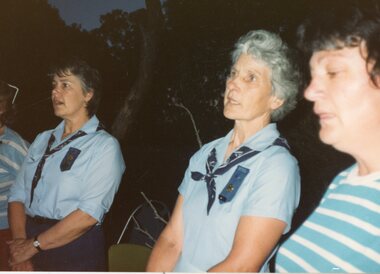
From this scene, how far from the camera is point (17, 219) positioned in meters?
1.71

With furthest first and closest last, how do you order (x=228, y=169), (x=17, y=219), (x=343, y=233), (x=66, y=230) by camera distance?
(x=17, y=219) < (x=66, y=230) < (x=228, y=169) < (x=343, y=233)

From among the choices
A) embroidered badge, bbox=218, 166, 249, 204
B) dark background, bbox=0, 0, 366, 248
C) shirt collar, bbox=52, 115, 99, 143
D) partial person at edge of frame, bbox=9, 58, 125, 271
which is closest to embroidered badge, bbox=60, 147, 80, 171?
partial person at edge of frame, bbox=9, 58, 125, 271

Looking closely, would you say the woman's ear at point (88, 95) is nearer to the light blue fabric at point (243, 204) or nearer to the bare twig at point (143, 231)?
the bare twig at point (143, 231)

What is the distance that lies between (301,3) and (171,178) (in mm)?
1270

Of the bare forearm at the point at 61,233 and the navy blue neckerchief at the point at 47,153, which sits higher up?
the navy blue neckerchief at the point at 47,153

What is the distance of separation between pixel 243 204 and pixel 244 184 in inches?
2.5

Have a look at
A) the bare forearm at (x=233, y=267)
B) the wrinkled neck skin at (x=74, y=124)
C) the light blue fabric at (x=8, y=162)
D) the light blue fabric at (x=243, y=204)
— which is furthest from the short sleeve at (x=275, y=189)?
the light blue fabric at (x=8, y=162)

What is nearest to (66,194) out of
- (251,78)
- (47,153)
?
(47,153)

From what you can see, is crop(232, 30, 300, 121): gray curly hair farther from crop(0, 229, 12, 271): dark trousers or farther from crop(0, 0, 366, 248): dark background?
crop(0, 229, 12, 271): dark trousers

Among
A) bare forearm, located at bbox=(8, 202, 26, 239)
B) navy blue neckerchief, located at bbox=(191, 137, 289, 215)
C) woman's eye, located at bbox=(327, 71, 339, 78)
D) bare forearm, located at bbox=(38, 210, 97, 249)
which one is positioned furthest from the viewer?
bare forearm, located at bbox=(8, 202, 26, 239)

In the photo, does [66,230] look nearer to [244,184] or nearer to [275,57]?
[244,184]

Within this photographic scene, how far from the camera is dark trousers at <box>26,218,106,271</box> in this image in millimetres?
1619

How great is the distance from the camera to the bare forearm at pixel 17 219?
66.7 inches

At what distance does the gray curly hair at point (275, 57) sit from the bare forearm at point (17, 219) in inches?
48.6
